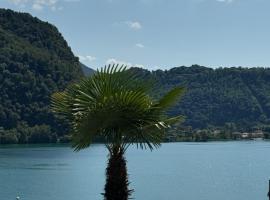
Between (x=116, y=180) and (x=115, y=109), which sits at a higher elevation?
(x=115, y=109)

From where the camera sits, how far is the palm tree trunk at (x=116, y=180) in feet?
26.6

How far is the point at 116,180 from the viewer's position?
8125 mm

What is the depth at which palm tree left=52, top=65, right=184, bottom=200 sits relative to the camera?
8078mm

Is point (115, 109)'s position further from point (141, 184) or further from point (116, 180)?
point (141, 184)

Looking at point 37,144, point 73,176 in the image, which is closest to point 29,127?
point 37,144

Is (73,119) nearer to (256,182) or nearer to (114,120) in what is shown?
(114,120)

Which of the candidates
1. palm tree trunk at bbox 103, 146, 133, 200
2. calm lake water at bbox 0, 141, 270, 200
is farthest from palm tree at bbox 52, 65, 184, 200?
calm lake water at bbox 0, 141, 270, 200

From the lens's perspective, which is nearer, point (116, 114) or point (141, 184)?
point (116, 114)

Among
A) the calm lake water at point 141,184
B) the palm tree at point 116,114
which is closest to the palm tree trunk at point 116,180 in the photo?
the palm tree at point 116,114

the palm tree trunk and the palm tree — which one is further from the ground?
the palm tree

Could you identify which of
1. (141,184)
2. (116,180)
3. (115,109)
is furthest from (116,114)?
(141,184)

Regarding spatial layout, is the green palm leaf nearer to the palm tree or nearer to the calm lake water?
the palm tree

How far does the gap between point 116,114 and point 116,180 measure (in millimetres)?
901

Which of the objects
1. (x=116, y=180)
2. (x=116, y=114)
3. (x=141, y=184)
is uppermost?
(x=116, y=114)
